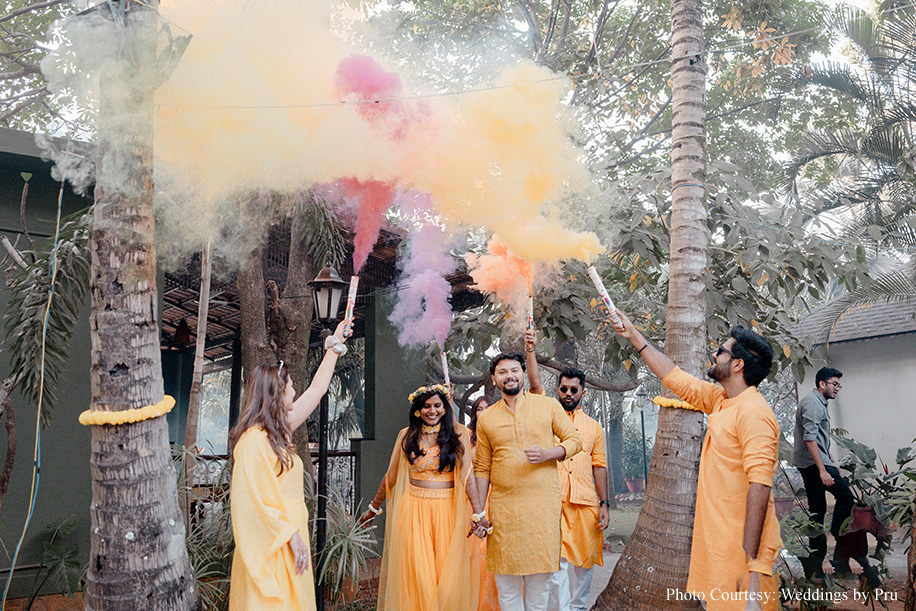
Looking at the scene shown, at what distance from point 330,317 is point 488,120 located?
2.32 meters

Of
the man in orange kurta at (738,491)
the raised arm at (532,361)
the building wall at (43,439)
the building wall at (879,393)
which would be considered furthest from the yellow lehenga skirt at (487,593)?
the building wall at (879,393)

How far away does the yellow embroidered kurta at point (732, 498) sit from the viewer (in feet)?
11.5

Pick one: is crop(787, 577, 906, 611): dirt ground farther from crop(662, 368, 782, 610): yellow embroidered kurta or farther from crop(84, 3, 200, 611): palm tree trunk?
crop(84, 3, 200, 611): palm tree trunk

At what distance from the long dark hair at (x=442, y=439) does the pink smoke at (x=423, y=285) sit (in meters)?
1.92

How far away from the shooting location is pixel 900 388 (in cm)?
1505

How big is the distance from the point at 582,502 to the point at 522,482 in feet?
4.01

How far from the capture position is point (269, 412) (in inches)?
149

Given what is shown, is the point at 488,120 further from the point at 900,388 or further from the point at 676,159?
the point at 900,388

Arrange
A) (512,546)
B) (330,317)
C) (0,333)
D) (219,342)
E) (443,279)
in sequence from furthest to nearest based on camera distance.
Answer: (219,342) → (443,279) → (0,333) → (330,317) → (512,546)

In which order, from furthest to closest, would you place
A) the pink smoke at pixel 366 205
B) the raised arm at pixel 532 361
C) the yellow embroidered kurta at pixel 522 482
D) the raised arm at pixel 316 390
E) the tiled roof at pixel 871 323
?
the tiled roof at pixel 871 323 < the pink smoke at pixel 366 205 < the raised arm at pixel 532 361 < the yellow embroidered kurta at pixel 522 482 < the raised arm at pixel 316 390

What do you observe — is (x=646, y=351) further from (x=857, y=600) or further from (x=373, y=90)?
(x=857, y=600)

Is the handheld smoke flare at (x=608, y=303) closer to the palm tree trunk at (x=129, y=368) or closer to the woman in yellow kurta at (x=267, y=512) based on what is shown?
the woman in yellow kurta at (x=267, y=512)

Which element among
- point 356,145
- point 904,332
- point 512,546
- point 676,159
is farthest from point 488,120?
point 904,332

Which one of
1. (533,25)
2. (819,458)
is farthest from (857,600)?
(533,25)
